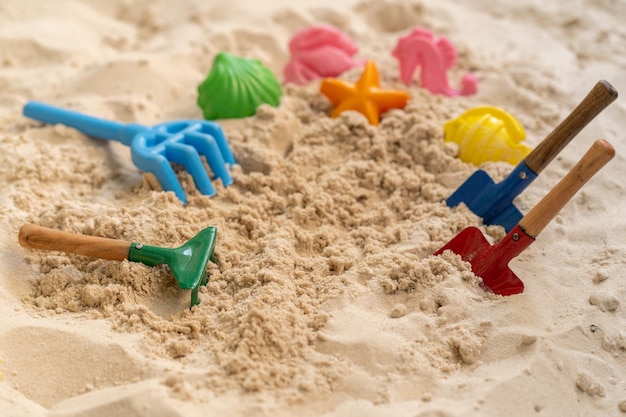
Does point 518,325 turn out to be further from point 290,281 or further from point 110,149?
point 110,149

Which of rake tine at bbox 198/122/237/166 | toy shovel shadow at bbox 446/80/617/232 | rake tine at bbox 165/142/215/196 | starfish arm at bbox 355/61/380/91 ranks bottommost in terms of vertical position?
rake tine at bbox 165/142/215/196

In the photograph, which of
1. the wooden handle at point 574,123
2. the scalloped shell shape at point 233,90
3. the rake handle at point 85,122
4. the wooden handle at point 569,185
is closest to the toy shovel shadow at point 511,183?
the wooden handle at point 574,123

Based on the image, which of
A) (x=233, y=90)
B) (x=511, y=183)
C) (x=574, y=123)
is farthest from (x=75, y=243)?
(x=574, y=123)

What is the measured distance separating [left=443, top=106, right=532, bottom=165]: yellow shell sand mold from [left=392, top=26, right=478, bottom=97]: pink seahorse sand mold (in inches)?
12.5

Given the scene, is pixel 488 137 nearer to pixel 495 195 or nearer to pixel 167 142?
pixel 495 195

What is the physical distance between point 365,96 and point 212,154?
0.56 metres

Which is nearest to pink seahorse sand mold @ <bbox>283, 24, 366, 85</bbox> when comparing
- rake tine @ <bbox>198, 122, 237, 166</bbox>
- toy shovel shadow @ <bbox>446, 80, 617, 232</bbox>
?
rake tine @ <bbox>198, 122, 237, 166</bbox>

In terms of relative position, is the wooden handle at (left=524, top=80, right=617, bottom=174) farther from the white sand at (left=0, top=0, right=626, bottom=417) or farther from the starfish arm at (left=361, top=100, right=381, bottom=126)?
the starfish arm at (left=361, top=100, right=381, bottom=126)

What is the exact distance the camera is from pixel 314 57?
7.91 ft

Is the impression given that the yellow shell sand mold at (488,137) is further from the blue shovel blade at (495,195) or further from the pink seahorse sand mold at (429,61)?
the pink seahorse sand mold at (429,61)

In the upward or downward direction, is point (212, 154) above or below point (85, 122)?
above

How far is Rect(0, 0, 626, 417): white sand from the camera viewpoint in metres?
1.33

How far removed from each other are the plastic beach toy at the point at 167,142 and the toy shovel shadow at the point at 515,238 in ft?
2.43

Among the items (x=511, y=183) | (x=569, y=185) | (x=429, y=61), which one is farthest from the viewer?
(x=429, y=61)
